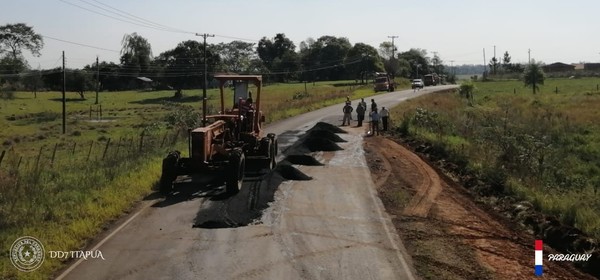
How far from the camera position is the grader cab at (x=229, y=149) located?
44.7 ft

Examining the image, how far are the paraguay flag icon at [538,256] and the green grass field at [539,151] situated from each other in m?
1.11

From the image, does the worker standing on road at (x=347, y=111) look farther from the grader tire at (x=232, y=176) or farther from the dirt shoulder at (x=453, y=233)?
the grader tire at (x=232, y=176)

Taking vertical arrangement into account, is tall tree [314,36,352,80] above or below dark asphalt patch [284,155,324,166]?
above

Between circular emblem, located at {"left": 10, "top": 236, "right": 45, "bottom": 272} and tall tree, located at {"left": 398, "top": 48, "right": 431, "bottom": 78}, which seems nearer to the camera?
circular emblem, located at {"left": 10, "top": 236, "right": 45, "bottom": 272}

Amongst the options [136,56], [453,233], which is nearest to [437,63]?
[136,56]

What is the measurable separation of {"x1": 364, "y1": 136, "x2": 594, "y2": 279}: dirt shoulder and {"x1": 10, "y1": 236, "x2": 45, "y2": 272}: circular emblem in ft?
20.6

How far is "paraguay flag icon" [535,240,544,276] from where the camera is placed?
28.9ft

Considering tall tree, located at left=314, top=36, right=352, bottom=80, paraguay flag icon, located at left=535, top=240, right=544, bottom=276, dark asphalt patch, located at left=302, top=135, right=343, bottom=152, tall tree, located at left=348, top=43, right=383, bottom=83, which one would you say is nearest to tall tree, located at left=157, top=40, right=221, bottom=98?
tall tree, located at left=348, top=43, right=383, bottom=83

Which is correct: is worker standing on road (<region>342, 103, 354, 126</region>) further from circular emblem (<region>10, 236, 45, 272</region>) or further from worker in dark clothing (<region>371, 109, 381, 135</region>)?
circular emblem (<region>10, 236, 45, 272</region>)

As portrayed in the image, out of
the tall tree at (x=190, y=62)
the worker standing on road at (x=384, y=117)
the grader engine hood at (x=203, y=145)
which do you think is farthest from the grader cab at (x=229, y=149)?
the tall tree at (x=190, y=62)

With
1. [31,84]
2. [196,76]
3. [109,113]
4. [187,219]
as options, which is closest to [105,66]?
[31,84]

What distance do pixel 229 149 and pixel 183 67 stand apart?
3369 inches

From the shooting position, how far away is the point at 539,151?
68.9ft

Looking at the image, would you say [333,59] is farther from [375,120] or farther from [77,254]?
[77,254]
